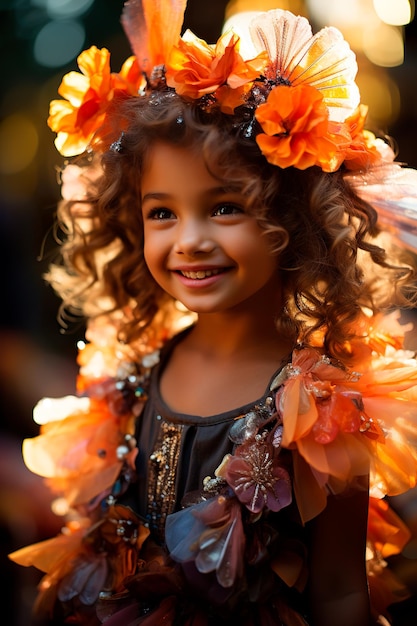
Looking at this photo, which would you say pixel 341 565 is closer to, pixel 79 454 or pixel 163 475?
pixel 163 475

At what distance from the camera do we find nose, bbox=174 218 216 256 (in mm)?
931

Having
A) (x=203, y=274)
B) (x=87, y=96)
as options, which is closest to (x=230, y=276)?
(x=203, y=274)

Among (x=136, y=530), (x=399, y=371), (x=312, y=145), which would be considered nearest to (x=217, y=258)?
(x=312, y=145)

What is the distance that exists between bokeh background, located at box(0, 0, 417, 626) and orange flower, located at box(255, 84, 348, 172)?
70 centimetres

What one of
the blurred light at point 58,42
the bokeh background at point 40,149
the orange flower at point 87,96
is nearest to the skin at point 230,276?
the orange flower at point 87,96

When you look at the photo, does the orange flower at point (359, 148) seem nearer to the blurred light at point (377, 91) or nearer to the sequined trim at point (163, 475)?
the sequined trim at point (163, 475)

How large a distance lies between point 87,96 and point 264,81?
0.97ft

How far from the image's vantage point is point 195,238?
3.05 ft

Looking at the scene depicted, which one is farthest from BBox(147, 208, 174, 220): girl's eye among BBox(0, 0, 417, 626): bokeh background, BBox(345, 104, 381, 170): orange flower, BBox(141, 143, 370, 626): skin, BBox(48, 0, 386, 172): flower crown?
BBox(0, 0, 417, 626): bokeh background

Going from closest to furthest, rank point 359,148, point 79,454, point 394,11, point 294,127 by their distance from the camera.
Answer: point 294,127, point 359,148, point 79,454, point 394,11

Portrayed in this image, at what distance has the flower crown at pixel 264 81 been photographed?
881 millimetres

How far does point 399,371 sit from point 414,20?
1.03 m

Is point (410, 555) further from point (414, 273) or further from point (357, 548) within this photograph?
point (414, 273)

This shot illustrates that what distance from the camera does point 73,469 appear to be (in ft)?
3.78
